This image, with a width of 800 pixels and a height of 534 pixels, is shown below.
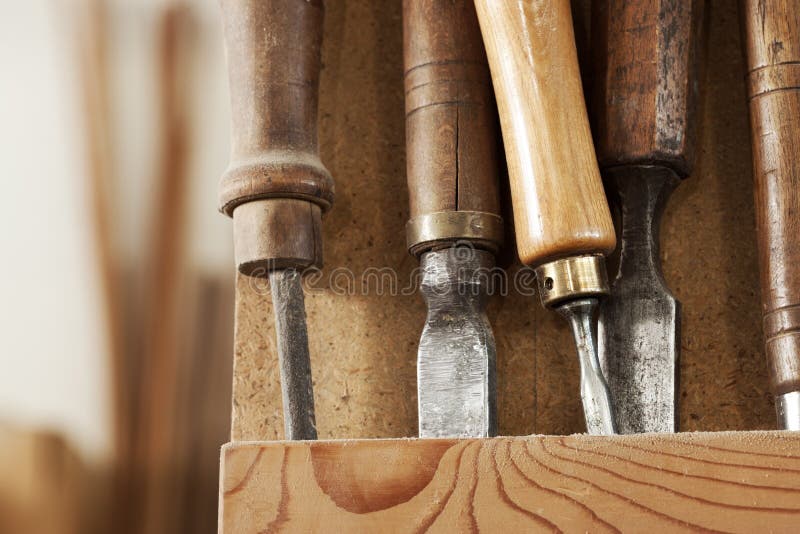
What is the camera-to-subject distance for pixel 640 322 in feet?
1.53

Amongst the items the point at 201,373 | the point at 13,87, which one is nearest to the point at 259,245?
the point at 201,373

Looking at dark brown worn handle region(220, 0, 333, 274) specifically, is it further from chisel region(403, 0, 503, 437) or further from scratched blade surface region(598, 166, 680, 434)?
scratched blade surface region(598, 166, 680, 434)

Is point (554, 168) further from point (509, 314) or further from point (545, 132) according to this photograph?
point (509, 314)

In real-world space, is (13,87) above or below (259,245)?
above

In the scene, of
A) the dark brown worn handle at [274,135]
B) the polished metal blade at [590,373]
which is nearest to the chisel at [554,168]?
the polished metal blade at [590,373]

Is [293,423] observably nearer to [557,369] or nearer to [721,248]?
[557,369]

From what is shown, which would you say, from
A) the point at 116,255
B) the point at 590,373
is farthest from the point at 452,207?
the point at 116,255

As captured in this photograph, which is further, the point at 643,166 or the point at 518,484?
the point at 643,166

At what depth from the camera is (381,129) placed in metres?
0.56

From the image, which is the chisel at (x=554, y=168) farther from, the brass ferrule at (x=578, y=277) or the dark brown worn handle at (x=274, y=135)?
the dark brown worn handle at (x=274, y=135)

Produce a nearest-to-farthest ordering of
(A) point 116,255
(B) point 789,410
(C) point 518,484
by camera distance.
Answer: (C) point 518,484 → (B) point 789,410 → (A) point 116,255

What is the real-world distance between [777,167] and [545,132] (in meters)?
0.14

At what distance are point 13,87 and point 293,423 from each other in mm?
411

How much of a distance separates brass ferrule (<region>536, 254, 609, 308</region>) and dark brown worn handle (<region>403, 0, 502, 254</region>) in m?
0.06
